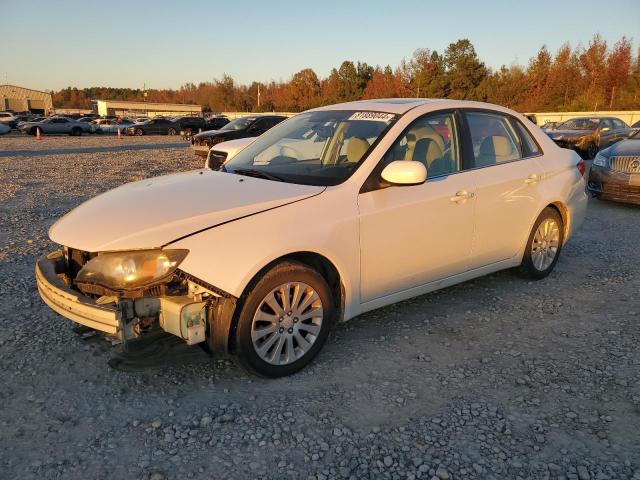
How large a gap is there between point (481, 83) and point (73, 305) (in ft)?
205

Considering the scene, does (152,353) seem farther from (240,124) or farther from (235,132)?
(240,124)

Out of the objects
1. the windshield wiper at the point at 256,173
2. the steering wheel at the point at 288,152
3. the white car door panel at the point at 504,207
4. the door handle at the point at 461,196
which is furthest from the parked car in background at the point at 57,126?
the door handle at the point at 461,196

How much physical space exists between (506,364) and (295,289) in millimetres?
1578

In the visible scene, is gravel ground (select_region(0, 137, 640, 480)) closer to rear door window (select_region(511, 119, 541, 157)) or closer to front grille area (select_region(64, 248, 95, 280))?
front grille area (select_region(64, 248, 95, 280))

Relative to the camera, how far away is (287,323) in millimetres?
3184

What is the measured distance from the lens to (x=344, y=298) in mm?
3428

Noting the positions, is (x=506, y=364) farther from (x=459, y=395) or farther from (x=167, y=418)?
(x=167, y=418)

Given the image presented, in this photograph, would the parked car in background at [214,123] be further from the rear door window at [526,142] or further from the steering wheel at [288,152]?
the steering wheel at [288,152]

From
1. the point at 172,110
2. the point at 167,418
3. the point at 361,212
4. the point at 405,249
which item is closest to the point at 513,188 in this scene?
the point at 405,249

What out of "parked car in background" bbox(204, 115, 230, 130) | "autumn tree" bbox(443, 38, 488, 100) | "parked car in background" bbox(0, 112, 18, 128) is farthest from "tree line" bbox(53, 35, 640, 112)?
"parked car in background" bbox(0, 112, 18, 128)

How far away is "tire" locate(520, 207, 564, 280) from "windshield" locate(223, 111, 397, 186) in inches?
80.8

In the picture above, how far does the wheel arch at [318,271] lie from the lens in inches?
116

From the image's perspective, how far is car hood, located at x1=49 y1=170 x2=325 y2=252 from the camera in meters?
2.86

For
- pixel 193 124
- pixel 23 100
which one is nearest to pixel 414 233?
pixel 193 124
